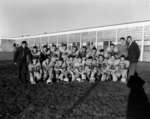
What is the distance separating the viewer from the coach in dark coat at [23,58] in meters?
7.48

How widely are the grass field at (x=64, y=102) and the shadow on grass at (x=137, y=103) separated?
12 cm

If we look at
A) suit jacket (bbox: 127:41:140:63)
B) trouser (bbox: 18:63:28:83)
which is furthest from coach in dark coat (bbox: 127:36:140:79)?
trouser (bbox: 18:63:28:83)

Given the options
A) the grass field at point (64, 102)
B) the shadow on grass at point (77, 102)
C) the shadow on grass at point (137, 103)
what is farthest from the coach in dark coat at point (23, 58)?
the shadow on grass at point (137, 103)

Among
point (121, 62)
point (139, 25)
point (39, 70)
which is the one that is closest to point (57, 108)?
point (39, 70)

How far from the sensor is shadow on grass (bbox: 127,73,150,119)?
13.1 ft

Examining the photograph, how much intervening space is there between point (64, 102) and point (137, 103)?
1.77 metres

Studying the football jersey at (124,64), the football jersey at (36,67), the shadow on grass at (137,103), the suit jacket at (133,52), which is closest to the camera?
the shadow on grass at (137,103)

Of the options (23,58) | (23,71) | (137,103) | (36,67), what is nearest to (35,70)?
(36,67)

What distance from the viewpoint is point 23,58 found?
296 inches

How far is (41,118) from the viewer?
12.7 feet

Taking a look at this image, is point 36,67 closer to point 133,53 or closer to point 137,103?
point 133,53

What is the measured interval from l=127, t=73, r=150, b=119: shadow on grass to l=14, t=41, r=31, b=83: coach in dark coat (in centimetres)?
397

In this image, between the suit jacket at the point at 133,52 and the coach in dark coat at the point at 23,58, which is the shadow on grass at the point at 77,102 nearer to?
the suit jacket at the point at 133,52

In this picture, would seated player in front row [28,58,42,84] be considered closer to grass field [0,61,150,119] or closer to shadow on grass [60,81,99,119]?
grass field [0,61,150,119]
